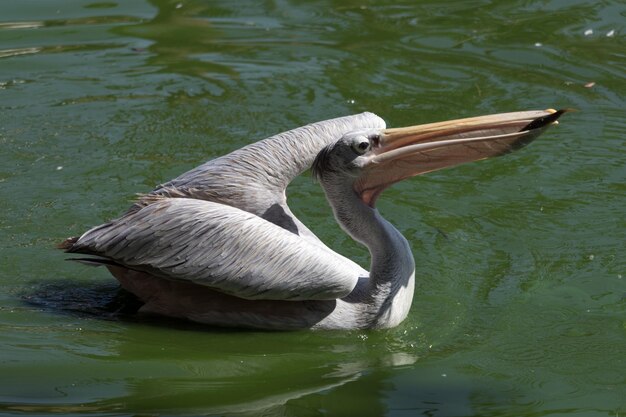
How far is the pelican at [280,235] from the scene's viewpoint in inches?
198

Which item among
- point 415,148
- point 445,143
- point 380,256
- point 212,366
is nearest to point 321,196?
point 380,256

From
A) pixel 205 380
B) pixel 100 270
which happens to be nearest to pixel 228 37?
pixel 100 270

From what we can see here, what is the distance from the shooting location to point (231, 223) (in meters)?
5.04

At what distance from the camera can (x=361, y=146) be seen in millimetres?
5191

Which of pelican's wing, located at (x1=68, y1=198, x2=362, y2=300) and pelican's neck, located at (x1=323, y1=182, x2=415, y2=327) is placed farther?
pelican's neck, located at (x1=323, y1=182, x2=415, y2=327)

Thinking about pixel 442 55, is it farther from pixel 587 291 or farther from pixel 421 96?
pixel 587 291

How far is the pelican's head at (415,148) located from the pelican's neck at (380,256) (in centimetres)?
7

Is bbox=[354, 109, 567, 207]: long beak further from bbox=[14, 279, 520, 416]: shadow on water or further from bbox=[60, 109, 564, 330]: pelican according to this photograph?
bbox=[14, 279, 520, 416]: shadow on water

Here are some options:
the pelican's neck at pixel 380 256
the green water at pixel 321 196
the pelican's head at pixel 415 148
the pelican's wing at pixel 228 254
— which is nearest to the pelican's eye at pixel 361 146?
the pelican's head at pixel 415 148

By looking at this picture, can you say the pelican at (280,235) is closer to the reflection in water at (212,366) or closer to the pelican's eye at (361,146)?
the pelican's eye at (361,146)

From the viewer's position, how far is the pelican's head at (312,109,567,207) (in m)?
5.06

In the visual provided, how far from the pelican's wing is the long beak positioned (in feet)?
1.55

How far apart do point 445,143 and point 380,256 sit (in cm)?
60

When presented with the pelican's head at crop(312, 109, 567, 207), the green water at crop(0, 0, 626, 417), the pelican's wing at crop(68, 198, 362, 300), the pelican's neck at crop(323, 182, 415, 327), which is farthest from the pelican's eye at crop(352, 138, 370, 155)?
the green water at crop(0, 0, 626, 417)
